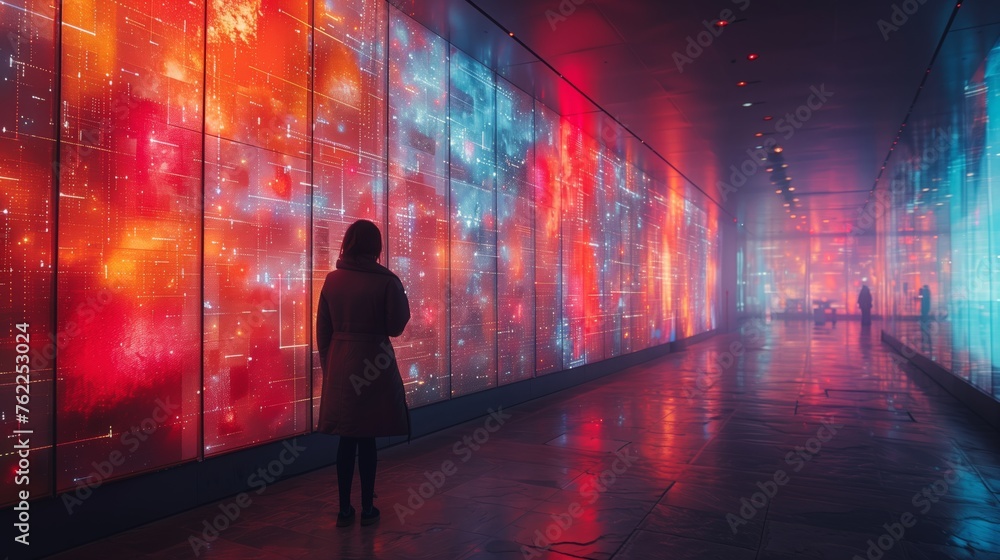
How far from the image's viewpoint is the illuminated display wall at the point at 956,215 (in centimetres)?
633

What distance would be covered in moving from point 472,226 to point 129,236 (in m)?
3.66

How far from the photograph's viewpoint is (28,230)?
9.62 feet

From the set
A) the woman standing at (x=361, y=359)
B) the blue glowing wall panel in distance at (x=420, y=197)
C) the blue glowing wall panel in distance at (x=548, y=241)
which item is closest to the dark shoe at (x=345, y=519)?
the woman standing at (x=361, y=359)

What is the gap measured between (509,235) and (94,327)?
4.74 m

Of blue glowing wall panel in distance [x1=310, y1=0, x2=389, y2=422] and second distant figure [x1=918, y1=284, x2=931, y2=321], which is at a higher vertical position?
blue glowing wall panel in distance [x1=310, y1=0, x2=389, y2=422]

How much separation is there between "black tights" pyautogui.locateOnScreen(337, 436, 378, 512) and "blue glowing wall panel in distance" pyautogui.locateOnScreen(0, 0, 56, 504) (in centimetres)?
140

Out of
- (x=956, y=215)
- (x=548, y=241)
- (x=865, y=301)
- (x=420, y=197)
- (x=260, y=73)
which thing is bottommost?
(x=865, y=301)

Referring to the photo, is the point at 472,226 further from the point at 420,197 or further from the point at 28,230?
the point at 28,230

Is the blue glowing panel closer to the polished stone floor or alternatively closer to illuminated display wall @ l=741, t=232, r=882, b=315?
the polished stone floor

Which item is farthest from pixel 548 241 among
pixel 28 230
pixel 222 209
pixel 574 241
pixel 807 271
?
pixel 807 271

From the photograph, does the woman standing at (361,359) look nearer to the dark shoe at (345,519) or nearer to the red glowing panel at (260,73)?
the dark shoe at (345,519)

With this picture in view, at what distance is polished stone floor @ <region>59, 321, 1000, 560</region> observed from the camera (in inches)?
122

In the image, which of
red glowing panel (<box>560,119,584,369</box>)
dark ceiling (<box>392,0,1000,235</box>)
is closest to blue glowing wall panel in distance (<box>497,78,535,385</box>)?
dark ceiling (<box>392,0,1000,235</box>)

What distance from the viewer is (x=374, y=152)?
5.19 m
